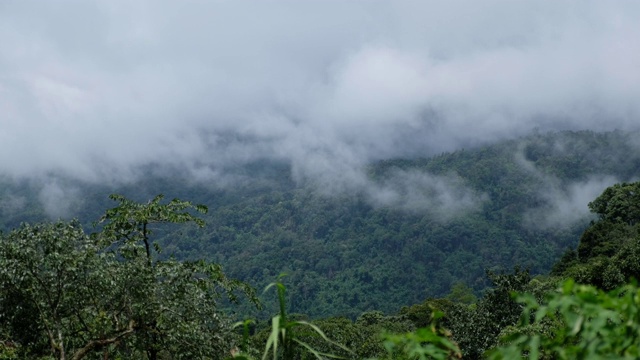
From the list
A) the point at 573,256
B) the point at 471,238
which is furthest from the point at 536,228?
the point at 573,256

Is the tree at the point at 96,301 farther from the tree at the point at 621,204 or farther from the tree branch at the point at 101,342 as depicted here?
the tree at the point at 621,204

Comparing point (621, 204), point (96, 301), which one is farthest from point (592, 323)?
point (621, 204)

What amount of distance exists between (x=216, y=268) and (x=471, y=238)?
19546 centimetres

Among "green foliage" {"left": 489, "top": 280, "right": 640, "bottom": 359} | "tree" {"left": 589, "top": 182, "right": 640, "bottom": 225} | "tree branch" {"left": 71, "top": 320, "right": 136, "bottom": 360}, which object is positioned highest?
"tree" {"left": 589, "top": 182, "right": 640, "bottom": 225}

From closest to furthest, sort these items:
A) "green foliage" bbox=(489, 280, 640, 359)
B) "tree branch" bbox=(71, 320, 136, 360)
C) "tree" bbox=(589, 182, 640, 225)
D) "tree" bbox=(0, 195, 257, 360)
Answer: "green foliage" bbox=(489, 280, 640, 359) < "tree branch" bbox=(71, 320, 136, 360) < "tree" bbox=(0, 195, 257, 360) < "tree" bbox=(589, 182, 640, 225)

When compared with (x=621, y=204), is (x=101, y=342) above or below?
below

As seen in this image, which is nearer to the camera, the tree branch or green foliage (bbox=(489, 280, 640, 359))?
green foliage (bbox=(489, 280, 640, 359))

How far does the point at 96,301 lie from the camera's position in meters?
11.2

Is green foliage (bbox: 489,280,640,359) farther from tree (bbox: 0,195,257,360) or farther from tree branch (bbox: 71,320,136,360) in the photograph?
tree branch (bbox: 71,320,136,360)

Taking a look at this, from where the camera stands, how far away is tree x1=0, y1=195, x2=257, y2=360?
34.1ft

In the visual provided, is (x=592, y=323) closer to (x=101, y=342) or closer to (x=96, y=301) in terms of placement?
(x=101, y=342)

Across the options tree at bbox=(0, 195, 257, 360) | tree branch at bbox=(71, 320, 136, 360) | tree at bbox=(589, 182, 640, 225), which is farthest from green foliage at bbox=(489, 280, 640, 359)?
tree at bbox=(589, 182, 640, 225)

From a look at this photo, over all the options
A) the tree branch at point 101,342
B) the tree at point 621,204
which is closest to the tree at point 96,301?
the tree branch at point 101,342

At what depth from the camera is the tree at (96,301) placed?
10.4 m
